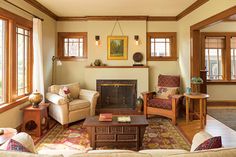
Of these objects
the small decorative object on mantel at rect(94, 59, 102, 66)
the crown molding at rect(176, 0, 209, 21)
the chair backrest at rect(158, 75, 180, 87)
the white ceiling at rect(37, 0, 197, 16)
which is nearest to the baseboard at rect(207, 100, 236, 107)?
the chair backrest at rect(158, 75, 180, 87)

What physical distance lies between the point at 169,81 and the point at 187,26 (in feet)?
4.73

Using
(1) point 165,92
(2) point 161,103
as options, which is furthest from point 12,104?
(1) point 165,92

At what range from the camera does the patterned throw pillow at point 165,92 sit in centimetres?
512

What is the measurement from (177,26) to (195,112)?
2.49 m

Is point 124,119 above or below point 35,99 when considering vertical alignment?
below

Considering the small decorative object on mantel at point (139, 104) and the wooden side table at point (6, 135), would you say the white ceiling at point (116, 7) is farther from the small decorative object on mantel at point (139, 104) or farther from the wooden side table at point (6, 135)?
the wooden side table at point (6, 135)

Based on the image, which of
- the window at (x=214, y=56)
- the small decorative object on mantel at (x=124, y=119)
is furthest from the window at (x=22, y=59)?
the window at (x=214, y=56)

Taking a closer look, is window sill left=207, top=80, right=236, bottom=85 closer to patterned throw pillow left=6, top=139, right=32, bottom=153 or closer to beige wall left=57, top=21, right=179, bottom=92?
beige wall left=57, top=21, right=179, bottom=92

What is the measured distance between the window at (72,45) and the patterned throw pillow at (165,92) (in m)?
2.32

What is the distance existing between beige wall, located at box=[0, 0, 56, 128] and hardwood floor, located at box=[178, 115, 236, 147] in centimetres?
311

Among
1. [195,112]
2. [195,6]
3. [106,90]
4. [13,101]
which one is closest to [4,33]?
[13,101]

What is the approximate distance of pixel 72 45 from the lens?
5.99 meters

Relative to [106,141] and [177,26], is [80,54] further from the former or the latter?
[106,141]

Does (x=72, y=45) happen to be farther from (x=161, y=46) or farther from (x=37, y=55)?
(x=161, y=46)
